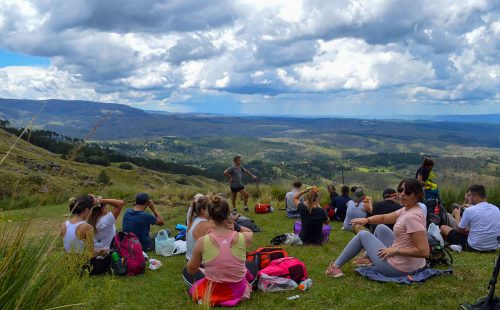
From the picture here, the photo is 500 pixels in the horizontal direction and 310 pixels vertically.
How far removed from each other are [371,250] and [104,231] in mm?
4244

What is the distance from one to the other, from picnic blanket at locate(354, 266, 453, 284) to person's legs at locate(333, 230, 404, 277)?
0.09 metres

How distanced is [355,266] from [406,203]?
5.20 feet

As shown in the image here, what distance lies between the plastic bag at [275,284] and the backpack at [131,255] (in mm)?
2203

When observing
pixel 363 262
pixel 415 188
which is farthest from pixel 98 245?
pixel 415 188

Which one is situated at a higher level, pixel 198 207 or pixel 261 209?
pixel 198 207

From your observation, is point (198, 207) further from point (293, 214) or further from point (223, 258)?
point (293, 214)

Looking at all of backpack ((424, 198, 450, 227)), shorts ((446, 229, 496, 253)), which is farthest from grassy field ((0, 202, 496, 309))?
backpack ((424, 198, 450, 227))

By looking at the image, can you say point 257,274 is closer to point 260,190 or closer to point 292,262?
point 292,262

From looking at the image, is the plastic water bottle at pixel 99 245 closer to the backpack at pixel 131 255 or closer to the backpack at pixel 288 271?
the backpack at pixel 131 255

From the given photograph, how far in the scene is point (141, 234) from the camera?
844 centimetres

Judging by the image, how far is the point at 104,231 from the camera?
6.87 meters

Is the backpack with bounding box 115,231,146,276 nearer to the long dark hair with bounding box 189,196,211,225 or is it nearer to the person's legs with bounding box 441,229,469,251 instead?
the long dark hair with bounding box 189,196,211,225

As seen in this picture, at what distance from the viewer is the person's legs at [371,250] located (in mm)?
5578

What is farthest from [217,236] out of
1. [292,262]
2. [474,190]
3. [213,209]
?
[474,190]
